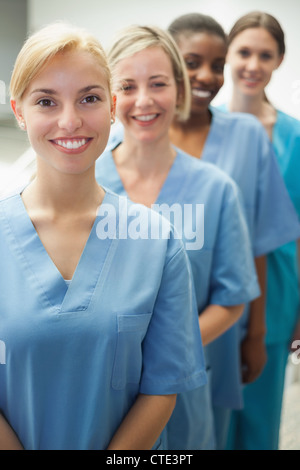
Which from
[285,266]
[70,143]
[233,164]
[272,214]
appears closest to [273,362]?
[285,266]

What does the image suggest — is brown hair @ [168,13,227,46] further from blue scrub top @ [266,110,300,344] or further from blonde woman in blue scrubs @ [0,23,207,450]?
blonde woman in blue scrubs @ [0,23,207,450]

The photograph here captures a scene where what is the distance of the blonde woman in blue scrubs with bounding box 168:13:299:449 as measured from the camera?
45.4 inches

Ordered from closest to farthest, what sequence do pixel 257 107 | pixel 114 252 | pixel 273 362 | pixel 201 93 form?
pixel 114 252 < pixel 201 93 < pixel 257 107 < pixel 273 362

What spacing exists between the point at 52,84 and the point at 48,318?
11.8 inches

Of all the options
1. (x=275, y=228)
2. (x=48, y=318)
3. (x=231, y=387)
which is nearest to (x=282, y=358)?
(x=231, y=387)

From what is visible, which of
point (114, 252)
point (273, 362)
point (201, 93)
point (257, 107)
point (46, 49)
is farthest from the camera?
point (273, 362)

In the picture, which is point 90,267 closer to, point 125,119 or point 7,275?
point 7,275

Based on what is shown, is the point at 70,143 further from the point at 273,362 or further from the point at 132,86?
the point at 273,362

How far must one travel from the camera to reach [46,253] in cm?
78

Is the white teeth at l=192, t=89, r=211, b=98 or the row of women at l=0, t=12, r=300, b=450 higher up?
the white teeth at l=192, t=89, r=211, b=98

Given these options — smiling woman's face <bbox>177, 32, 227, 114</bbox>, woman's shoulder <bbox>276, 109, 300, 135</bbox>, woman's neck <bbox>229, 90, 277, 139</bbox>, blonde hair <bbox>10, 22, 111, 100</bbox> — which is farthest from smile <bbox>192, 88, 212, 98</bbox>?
blonde hair <bbox>10, 22, 111, 100</bbox>

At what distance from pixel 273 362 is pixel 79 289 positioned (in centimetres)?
79

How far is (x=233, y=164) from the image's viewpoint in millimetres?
1220

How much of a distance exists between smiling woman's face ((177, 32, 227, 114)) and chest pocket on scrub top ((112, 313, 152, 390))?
56 centimetres
